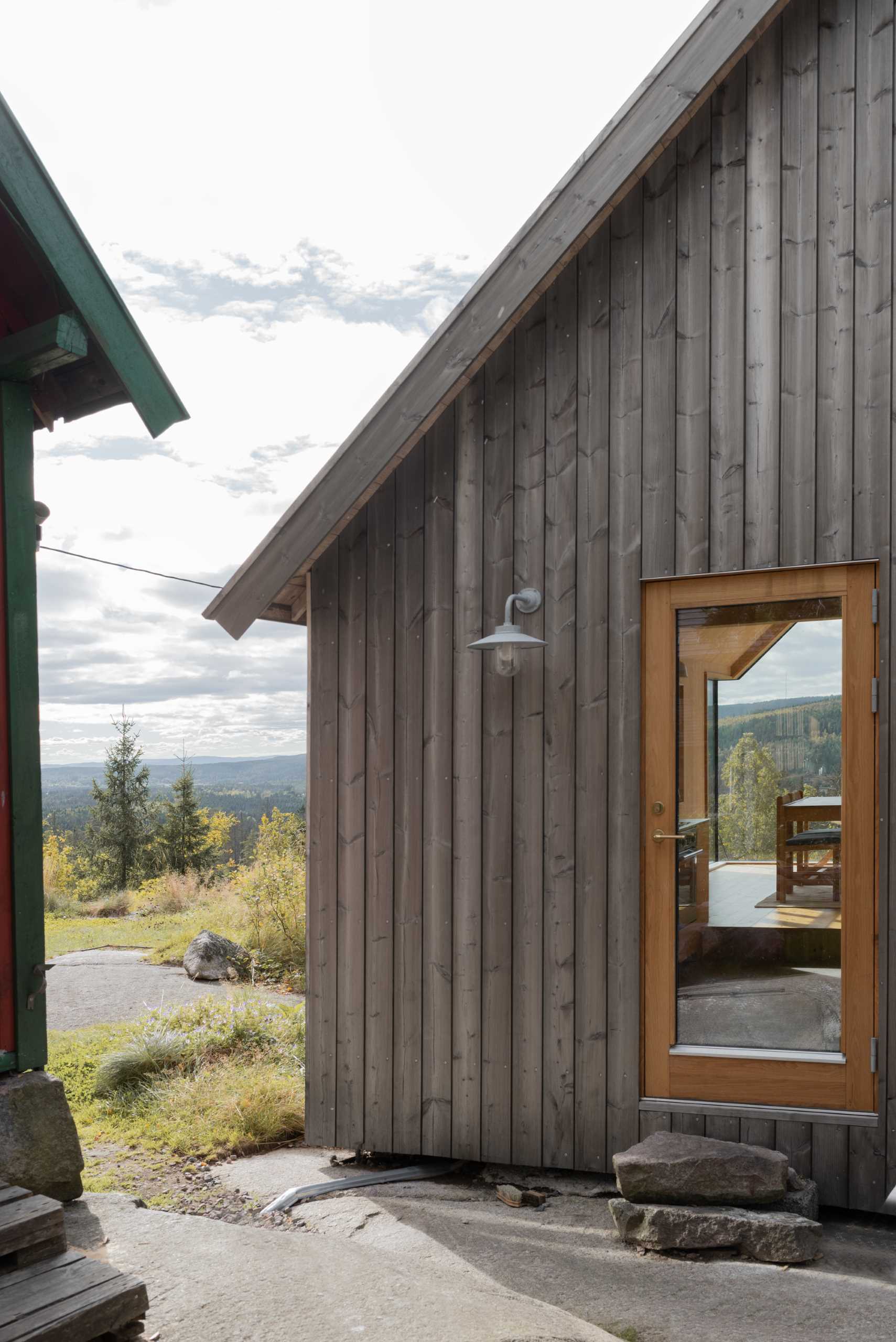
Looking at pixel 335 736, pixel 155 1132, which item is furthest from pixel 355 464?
pixel 155 1132

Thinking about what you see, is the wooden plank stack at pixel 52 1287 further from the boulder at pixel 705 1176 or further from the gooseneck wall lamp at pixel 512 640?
the gooseneck wall lamp at pixel 512 640

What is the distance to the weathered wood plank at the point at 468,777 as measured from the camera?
4.37 meters

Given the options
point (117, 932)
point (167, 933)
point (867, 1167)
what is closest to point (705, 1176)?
point (867, 1167)

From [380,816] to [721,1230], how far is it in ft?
7.11

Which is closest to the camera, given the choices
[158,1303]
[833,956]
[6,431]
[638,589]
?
[158,1303]

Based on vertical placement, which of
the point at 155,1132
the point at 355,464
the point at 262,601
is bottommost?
the point at 155,1132

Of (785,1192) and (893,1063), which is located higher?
(893,1063)

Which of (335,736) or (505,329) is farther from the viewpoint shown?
(335,736)

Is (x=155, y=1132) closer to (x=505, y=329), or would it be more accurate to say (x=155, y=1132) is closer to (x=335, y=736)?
(x=335, y=736)

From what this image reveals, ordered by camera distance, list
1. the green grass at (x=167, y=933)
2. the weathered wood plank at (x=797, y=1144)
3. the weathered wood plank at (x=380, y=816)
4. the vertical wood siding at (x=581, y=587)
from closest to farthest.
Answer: the weathered wood plank at (x=797, y=1144) → the vertical wood siding at (x=581, y=587) → the weathered wood plank at (x=380, y=816) → the green grass at (x=167, y=933)

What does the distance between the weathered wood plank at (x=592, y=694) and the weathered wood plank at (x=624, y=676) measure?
29 mm

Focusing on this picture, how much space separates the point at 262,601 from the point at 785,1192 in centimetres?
319

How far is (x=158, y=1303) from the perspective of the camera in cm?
276

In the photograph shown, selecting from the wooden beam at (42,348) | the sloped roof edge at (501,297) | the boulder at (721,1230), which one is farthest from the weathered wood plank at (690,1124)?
the wooden beam at (42,348)
